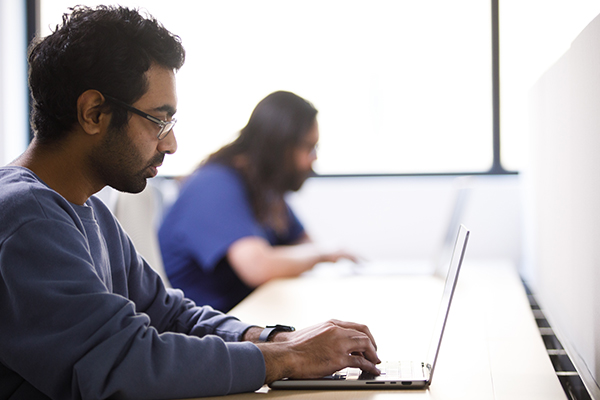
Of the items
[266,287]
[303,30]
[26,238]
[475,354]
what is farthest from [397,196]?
[26,238]

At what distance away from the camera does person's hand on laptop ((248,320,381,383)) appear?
35.0 inches

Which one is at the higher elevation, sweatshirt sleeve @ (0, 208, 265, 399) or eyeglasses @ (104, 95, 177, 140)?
eyeglasses @ (104, 95, 177, 140)

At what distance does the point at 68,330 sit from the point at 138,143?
35 centimetres

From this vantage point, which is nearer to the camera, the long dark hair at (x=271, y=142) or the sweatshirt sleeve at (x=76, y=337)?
the sweatshirt sleeve at (x=76, y=337)

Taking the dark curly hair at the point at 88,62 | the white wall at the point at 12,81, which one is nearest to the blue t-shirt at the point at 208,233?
the dark curly hair at the point at 88,62

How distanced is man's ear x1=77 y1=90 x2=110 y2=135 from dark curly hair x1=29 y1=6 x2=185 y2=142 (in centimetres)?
1

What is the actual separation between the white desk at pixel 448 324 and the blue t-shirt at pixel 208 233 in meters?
0.16

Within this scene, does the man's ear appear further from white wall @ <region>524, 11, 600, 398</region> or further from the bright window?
the bright window

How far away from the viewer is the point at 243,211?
6.39 feet

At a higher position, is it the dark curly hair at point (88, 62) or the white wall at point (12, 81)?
the white wall at point (12, 81)

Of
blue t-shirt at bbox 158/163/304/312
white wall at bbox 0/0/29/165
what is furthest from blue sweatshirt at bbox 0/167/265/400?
white wall at bbox 0/0/29/165

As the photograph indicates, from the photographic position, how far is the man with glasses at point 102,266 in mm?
748

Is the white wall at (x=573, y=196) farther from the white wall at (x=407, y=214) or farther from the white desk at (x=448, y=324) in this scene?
the white wall at (x=407, y=214)

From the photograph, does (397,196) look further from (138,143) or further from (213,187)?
(138,143)
